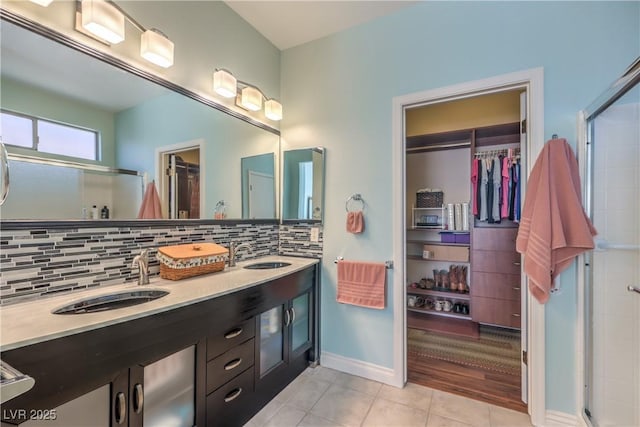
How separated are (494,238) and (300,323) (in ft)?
7.27

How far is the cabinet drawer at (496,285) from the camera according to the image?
286 cm

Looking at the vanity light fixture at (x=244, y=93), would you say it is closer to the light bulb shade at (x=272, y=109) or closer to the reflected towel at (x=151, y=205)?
the light bulb shade at (x=272, y=109)

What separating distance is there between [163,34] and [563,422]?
3.26 metres

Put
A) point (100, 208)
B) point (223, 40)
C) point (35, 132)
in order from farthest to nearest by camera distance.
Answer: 1. point (223, 40)
2. point (100, 208)
3. point (35, 132)

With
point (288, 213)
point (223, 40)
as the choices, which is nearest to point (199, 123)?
point (223, 40)

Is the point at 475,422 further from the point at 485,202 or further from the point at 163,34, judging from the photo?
the point at 163,34

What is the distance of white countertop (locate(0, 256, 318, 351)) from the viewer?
0.87m

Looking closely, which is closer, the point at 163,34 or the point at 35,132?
the point at 35,132

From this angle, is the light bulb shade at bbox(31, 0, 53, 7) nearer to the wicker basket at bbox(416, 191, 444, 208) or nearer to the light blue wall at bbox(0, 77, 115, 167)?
the light blue wall at bbox(0, 77, 115, 167)

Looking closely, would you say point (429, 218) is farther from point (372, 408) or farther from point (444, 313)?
point (372, 408)

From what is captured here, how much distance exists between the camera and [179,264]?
5.12 ft

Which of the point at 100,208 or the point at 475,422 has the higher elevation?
the point at 100,208

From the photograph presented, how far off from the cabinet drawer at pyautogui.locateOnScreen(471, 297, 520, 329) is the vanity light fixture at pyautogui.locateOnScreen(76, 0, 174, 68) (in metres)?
3.48

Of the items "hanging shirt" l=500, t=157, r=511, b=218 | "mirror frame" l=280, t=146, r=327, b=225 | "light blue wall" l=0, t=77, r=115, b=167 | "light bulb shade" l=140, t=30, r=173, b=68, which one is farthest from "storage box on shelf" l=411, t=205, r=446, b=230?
"light blue wall" l=0, t=77, r=115, b=167
